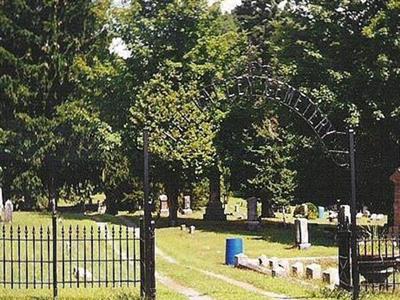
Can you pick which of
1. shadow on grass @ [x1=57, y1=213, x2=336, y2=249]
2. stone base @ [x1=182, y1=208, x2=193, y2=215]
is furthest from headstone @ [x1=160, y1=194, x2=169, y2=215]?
shadow on grass @ [x1=57, y1=213, x2=336, y2=249]

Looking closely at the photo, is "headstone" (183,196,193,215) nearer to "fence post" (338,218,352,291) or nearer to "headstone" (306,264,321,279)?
"headstone" (306,264,321,279)

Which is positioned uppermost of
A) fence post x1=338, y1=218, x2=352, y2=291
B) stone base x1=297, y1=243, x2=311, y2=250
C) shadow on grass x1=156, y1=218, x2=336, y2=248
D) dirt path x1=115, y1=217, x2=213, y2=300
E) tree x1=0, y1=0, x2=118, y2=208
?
tree x1=0, y1=0, x2=118, y2=208

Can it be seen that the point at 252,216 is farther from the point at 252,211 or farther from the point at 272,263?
the point at 272,263

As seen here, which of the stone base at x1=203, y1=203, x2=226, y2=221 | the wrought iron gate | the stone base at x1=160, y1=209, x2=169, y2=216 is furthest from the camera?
the stone base at x1=160, y1=209, x2=169, y2=216

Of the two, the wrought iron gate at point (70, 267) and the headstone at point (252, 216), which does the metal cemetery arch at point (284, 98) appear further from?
the headstone at point (252, 216)

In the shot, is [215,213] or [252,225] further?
[215,213]

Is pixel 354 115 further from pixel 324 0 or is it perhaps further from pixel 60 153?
pixel 60 153

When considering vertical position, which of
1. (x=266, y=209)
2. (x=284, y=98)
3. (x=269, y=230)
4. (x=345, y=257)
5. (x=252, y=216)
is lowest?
(x=269, y=230)

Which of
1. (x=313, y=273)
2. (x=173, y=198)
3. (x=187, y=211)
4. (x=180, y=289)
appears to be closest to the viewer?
(x=180, y=289)

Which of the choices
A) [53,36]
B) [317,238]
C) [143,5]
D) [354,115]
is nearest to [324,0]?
[354,115]

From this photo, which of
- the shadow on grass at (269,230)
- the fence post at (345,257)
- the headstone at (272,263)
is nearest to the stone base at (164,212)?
the shadow on grass at (269,230)

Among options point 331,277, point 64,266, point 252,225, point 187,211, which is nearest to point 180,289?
point 64,266

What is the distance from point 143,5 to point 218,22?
441cm

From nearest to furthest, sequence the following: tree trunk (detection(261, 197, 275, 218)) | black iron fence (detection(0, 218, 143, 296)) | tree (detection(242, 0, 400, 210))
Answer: black iron fence (detection(0, 218, 143, 296)) < tree (detection(242, 0, 400, 210)) < tree trunk (detection(261, 197, 275, 218))
